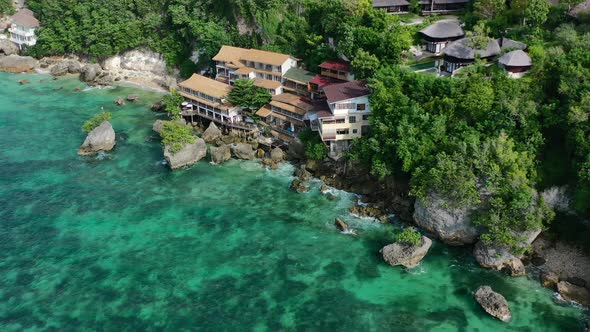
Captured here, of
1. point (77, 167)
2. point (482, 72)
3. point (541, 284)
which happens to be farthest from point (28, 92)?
point (541, 284)

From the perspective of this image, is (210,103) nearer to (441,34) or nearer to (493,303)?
(441,34)

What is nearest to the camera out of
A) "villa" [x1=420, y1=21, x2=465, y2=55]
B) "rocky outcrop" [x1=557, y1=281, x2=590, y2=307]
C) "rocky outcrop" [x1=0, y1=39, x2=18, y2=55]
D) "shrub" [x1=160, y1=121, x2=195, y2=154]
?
"rocky outcrop" [x1=557, y1=281, x2=590, y2=307]

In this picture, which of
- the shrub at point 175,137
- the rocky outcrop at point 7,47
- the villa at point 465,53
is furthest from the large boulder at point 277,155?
the rocky outcrop at point 7,47

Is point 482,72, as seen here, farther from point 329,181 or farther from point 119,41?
point 119,41

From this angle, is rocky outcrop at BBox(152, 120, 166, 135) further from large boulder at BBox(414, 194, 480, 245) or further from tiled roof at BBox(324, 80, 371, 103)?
large boulder at BBox(414, 194, 480, 245)

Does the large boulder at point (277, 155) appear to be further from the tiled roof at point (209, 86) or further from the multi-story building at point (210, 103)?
the tiled roof at point (209, 86)

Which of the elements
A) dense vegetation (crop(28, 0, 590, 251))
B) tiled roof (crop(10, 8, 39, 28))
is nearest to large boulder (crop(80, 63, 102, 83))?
tiled roof (crop(10, 8, 39, 28))

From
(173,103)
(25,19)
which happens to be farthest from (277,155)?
(25,19)
